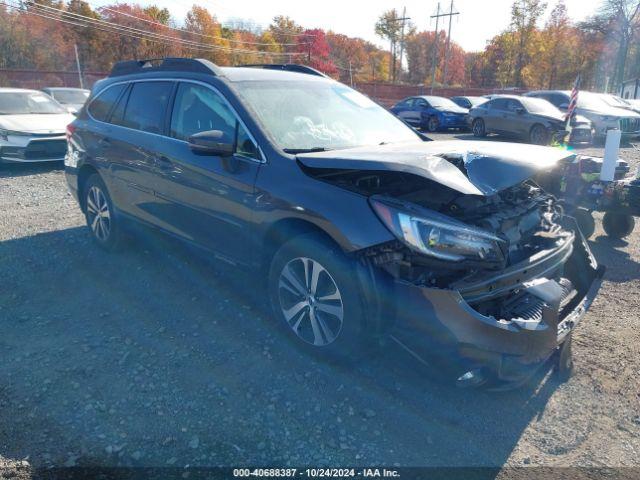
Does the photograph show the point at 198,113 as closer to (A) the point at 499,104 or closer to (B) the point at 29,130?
(B) the point at 29,130

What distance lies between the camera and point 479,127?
18875mm

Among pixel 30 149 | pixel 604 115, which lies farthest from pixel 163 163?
pixel 604 115

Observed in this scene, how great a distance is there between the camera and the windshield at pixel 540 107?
1655cm

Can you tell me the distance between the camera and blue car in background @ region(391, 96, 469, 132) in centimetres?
2128

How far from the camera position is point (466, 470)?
8.46ft

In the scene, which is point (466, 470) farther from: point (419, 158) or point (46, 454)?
point (46, 454)

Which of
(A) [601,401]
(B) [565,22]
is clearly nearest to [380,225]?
(A) [601,401]

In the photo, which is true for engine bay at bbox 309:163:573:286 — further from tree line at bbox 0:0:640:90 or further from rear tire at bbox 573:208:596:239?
tree line at bbox 0:0:640:90

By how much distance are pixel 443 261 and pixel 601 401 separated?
1369 millimetres

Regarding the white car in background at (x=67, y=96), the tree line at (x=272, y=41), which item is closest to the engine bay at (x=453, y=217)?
the white car in background at (x=67, y=96)

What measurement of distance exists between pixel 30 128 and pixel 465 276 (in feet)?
33.5

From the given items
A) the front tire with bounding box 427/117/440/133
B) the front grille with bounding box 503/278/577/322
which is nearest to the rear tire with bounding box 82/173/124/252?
the front grille with bounding box 503/278/577/322

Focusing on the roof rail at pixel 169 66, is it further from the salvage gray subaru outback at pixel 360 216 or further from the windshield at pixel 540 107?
the windshield at pixel 540 107

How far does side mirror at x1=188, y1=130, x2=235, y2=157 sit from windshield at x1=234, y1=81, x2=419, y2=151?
1.07 ft
